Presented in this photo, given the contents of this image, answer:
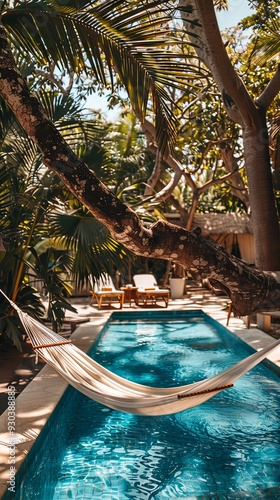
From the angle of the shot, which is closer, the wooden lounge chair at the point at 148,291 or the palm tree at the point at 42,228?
the palm tree at the point at 42,228

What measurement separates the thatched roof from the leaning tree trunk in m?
7.69

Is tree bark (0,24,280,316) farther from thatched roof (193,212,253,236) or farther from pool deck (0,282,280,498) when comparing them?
thatched roof (193,212,253,236)

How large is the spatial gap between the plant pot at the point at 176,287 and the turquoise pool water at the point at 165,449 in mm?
7625

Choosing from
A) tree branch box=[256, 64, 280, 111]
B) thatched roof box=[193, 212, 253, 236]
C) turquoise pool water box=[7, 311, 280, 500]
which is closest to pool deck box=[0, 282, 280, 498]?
turquoise pool water box=[7, 311, 280, 500]

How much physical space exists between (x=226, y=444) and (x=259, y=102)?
218 inches

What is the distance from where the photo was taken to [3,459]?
3367mm

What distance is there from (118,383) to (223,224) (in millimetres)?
13066

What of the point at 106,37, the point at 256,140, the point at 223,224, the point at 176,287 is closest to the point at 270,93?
the point at 256,140

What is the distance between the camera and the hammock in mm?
3152

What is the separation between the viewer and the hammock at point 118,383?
10.3 feet

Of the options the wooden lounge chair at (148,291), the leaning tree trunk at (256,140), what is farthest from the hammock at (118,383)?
the wooden lounge chair at (148,291)

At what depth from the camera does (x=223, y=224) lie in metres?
16.4

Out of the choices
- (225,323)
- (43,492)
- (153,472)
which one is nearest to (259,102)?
(225,323)

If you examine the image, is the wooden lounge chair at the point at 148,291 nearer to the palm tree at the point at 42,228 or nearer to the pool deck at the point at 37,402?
the pool deck at the point at 37,402
